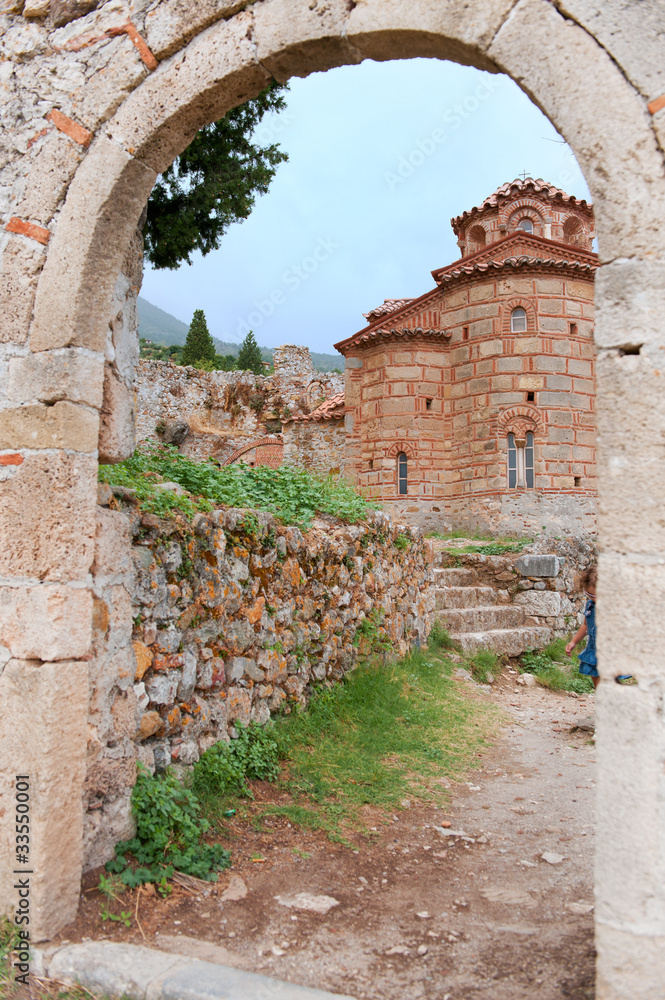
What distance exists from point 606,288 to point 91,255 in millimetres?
2097

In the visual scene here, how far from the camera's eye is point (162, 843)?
3117mm

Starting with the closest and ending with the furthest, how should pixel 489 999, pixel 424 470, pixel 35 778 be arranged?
pixel 489 999, pixel 35 778, pixel 424 470

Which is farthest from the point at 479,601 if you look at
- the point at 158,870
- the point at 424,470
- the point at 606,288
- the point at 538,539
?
the point at 606,288

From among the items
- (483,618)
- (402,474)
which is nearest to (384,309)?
(402,474)

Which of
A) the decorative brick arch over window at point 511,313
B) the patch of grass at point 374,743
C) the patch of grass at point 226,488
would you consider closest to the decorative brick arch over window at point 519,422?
the decorative brick arch over window at point 511,313

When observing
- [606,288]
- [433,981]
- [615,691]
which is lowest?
[433,981]

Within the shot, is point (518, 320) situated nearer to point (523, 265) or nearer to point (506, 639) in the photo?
point (523, 265)

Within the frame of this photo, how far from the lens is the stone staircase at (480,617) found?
9.09 m

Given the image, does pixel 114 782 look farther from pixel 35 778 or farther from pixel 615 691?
pixel 615 691

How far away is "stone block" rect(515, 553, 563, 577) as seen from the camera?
→ 35.5ft

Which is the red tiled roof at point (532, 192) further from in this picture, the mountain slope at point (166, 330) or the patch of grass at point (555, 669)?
the mountain slope at point (166, 330)

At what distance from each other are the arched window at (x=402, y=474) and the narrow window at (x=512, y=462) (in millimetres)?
2371

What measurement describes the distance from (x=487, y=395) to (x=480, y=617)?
6945 millimetres

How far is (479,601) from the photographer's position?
1068 cm
